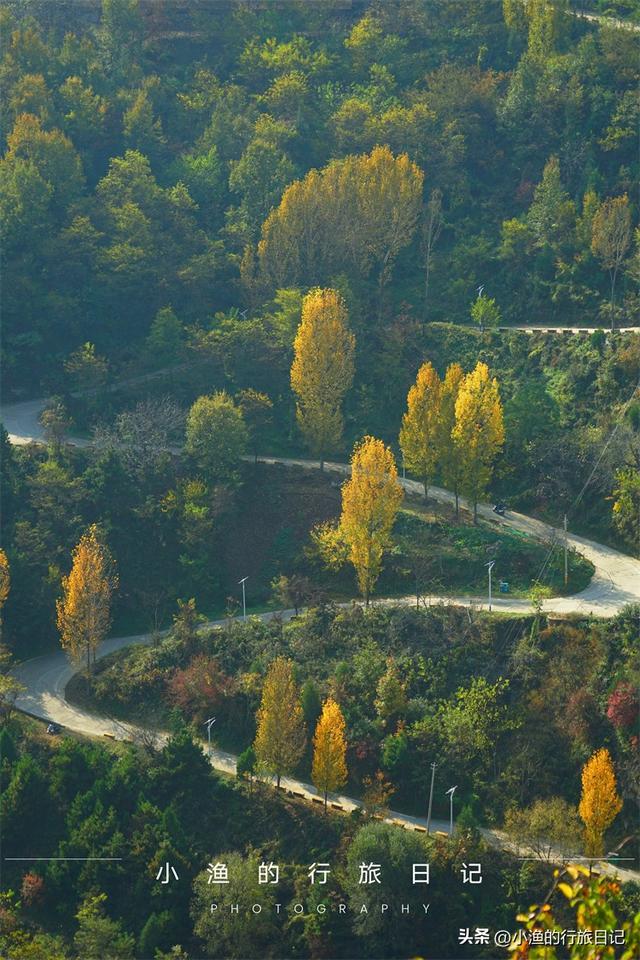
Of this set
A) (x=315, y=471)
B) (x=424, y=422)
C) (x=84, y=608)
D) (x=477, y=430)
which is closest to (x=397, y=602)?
(x=477, y=430)

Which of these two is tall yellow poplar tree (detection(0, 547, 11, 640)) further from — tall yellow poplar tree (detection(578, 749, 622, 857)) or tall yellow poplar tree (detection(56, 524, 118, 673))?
tall yellow poplar tree (detection(578, 749, 622, 857))

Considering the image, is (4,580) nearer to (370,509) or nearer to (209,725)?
(209,725)

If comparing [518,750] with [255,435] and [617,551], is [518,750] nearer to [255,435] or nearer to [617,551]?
[617,551]

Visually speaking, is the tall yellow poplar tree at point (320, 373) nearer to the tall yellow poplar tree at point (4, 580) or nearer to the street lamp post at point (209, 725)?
the tall yellow poplar tree at point (4, 580)

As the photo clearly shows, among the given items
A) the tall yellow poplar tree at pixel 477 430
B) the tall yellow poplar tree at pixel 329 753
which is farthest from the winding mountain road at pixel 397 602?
the tall yellow poplar tree at pixel 477 430

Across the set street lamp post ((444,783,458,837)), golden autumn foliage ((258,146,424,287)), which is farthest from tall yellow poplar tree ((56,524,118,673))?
golden autumn foliage ((258,146,424,287))

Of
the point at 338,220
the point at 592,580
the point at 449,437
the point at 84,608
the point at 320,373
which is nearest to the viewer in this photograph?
the point at 84,608
